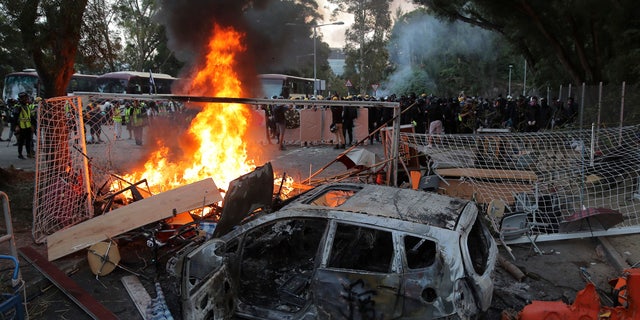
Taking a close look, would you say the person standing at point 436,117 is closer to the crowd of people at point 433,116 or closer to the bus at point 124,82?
the crowd of people at point 433,116

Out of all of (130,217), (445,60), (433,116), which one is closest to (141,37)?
(433,116)

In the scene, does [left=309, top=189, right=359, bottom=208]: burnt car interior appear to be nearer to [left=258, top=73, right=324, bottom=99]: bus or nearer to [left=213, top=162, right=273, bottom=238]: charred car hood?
[left=213, top=162, right=273, bottom=238]: charred car hood

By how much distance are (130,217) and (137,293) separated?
1326 millimetres

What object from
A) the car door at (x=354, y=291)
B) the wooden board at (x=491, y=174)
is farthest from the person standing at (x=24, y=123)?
the car door at (x=354, y=291)

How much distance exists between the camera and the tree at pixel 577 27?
49.3ft

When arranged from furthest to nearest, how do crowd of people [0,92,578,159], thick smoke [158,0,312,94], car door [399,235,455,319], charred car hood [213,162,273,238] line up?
crowd of people [0,92,578,159] < thick smoke [158,0,312,94] < charred car hood [213,162,273,238] < car door [399,235,455,319]

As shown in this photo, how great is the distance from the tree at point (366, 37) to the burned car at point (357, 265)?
44917 mm

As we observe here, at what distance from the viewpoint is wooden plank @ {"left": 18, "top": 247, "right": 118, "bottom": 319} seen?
4757 mm

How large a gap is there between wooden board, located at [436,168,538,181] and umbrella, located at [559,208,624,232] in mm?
1254

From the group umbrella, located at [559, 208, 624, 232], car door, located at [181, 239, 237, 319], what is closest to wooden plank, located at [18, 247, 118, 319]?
car door, located at [181, 239, 237, 319]

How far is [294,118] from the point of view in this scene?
19.3 meters

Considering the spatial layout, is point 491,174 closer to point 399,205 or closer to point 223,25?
point 399,205

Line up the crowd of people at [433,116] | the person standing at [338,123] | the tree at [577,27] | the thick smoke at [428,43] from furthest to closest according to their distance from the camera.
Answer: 1. the thick smoke at [428,43]
2. the person standing at [338,123]
3. the crowd of people at [433,116]
4. the tree at [577,27]

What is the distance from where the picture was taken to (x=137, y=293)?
17.1ft
